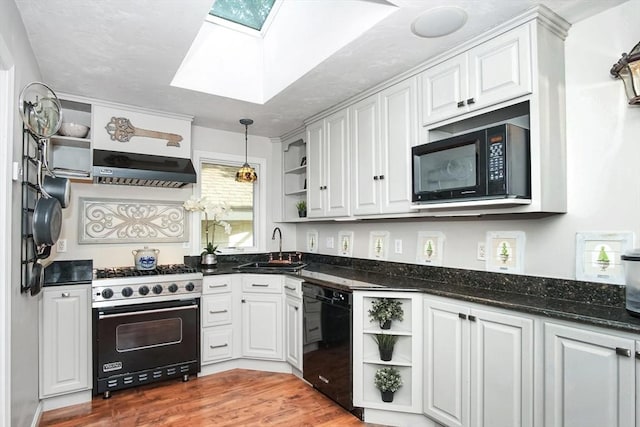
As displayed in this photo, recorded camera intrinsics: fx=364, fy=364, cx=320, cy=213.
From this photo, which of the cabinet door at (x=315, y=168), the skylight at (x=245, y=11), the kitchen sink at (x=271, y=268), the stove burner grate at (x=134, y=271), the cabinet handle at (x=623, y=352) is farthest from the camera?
the cabinet door at (x=315, y=168)

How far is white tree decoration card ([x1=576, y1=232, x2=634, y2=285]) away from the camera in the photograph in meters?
1.79

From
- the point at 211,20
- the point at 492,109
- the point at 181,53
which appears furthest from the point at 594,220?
the point at 211,20

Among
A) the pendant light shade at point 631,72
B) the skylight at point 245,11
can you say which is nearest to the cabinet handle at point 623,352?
the pendant light shade at point 631,72

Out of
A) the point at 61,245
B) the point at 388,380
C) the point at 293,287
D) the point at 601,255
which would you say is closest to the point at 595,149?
the point at 601,255

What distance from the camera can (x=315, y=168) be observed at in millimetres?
3512

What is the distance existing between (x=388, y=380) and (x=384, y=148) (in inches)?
63.1

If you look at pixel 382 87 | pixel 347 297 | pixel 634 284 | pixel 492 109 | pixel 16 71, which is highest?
pixel 382 87

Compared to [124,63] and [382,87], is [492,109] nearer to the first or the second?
[382,87]

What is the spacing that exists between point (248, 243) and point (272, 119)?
145cm

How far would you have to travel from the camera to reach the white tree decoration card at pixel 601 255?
5.86 ft

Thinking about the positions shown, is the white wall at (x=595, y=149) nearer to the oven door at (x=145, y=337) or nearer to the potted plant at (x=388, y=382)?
the potted plant at (x=388, y=382)

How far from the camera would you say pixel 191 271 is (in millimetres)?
3189

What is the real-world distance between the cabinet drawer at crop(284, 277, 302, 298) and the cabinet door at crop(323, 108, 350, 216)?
680mm

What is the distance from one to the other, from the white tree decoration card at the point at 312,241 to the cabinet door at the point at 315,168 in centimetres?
50
